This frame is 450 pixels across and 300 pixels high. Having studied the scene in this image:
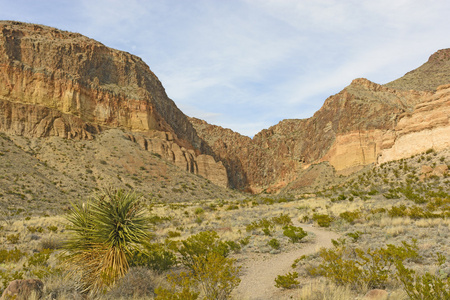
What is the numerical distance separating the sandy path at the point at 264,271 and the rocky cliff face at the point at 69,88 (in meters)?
58.5

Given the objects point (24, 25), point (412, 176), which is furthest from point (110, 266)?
point (24, 25)

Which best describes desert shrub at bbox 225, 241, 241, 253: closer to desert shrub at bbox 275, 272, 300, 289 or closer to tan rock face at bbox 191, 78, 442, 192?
desert shrub at bbox 275, 272, 300, 289

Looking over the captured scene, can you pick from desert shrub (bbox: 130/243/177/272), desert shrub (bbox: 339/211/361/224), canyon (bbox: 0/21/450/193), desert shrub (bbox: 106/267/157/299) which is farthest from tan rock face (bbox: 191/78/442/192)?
desert shrub (bbox: 106/267/157/299)

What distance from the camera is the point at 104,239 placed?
805 centimetres

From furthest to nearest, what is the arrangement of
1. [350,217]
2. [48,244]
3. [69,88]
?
1. [69,88]
2. [350,217]
3. [48,244]

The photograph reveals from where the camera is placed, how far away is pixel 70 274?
7.85 metres

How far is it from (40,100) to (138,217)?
211 ft

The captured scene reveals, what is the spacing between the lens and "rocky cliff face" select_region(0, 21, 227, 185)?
5775cm

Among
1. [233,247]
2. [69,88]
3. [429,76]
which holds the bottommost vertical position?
[233,247]

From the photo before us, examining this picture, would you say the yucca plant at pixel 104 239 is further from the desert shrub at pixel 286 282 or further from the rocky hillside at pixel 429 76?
the rocky hillside at pixel 429 76

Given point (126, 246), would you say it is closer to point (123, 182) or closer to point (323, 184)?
point (123, 182)

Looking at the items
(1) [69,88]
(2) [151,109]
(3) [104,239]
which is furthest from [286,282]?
(2) [151,109]

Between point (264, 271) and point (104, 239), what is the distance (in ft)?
18.1

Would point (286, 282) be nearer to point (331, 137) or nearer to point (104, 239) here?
point (104, 239)
